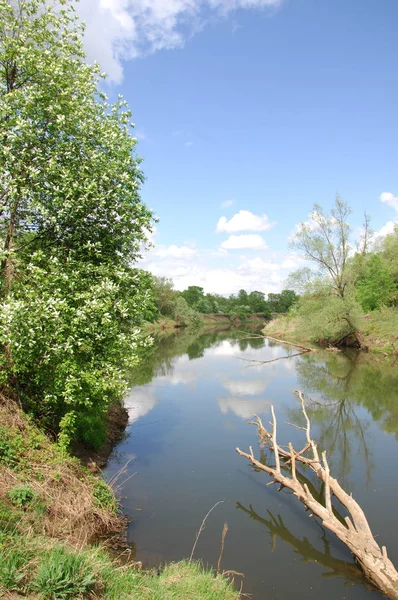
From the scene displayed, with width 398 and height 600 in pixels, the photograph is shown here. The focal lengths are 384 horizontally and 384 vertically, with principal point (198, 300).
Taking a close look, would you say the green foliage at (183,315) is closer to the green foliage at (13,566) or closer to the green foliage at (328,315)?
the green foliage at (328,315)

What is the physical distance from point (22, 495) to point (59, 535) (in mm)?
1140

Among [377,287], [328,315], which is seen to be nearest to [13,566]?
[328,315]

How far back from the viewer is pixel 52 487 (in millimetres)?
9016

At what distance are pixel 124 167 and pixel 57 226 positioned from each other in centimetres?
287

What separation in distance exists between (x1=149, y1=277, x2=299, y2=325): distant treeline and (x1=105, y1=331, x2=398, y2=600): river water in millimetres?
50952

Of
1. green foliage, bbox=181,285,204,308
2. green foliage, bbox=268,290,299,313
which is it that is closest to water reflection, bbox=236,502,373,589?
green foliage, bbox=181,285,204,308

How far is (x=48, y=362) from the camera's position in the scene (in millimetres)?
10445

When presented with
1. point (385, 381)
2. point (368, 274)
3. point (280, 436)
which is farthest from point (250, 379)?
point (368, 274)

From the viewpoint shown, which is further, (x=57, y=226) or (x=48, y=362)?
(x=57, y=226)

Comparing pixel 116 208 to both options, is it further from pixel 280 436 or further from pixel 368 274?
pixel 368 274

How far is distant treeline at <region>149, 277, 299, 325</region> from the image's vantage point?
100 meters

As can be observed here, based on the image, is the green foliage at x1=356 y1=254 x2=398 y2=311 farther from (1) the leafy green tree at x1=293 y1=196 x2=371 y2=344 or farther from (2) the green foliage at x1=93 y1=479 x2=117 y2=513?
(2) the green foliage at x1=93 y1=479 x2=117 y2=513

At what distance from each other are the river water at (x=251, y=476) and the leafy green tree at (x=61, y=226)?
12.7 feet

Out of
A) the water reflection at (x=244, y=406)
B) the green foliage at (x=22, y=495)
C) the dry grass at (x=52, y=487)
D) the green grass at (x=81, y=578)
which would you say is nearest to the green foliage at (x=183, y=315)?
the water reflection at (x=244, y=406)
